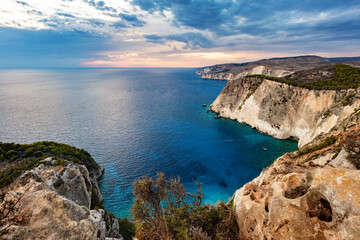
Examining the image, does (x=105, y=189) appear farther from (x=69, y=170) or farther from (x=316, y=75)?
(x=316, y=75)

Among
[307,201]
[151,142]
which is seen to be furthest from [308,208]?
[151,142]

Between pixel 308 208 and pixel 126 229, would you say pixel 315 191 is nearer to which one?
pixel 308 208

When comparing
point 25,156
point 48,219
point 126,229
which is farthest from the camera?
point 25,156

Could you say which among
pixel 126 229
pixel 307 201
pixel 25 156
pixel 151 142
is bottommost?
pixel 151 142

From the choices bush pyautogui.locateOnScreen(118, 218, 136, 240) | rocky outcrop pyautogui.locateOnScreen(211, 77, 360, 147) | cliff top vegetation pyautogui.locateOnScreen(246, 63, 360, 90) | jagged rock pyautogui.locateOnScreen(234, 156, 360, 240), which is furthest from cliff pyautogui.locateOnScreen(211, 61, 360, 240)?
bush pyautogui.locateOnScreen(118, 218, 136, 240)

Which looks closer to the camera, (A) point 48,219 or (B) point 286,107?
(A) point 48,219

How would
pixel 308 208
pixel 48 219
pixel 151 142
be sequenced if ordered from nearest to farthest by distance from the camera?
pixel 308 208 < pixel 48 219 < pixel 151 142

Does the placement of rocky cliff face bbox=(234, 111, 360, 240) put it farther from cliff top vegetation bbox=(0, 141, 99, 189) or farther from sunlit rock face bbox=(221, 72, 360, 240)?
cliff top vegetation bbox=(0, 141, 99, 189)
